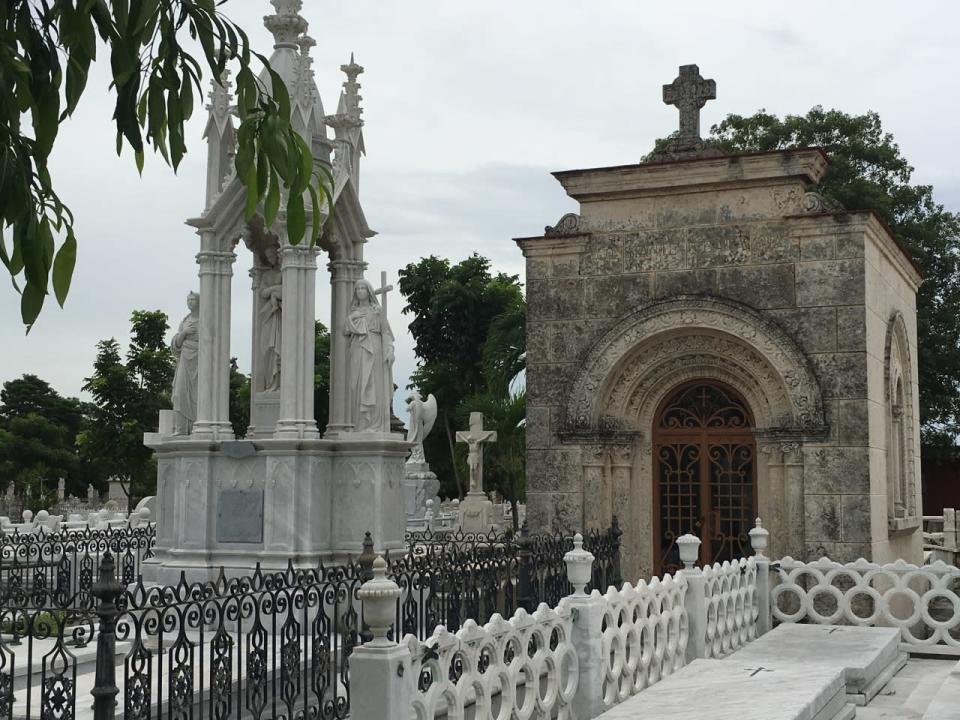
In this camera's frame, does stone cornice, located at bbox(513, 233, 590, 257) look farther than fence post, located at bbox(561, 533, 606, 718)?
Yes

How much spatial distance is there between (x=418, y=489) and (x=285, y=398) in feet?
57.3

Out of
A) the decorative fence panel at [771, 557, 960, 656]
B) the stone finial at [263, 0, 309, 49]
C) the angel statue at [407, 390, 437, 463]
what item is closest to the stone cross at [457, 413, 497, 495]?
the angel statue at [407, 390, 437, 463]

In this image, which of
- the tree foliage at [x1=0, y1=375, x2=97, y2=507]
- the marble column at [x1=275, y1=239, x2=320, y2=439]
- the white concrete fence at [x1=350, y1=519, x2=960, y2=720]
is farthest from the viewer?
the tree foliage at [x1=0, y1=375, x2=97, y2=507]

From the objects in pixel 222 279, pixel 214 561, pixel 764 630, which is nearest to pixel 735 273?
pixel 764 630

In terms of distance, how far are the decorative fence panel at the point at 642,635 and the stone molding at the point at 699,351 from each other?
417cm

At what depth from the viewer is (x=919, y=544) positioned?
16203 millimetres

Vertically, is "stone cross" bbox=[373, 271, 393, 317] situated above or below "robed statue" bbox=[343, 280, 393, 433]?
above

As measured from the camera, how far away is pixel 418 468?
1179 inches

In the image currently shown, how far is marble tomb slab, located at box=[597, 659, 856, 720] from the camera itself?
7.48 metres

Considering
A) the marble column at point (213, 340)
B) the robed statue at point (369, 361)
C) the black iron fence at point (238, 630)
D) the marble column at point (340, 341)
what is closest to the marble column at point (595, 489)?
the black iron fence at point (238, 630)

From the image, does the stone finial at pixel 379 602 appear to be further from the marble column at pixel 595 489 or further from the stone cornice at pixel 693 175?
the stone cornice at pixel 693 175

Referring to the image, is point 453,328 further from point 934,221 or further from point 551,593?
point 551,593

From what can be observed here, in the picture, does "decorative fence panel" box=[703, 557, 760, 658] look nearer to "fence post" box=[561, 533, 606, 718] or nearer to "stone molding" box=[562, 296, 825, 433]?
"stone molding" box=[562, 296, 825, 433]

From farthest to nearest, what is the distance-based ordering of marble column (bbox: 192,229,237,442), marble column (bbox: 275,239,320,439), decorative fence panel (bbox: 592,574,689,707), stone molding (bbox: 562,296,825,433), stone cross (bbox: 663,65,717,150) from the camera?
1. stone cross (bbox: 663,65,717,150)
2. stone molding (bbox: 562,296,825,433)
3. marble column (bbox: 192,229,237,442)
4. marble column (bbox: 275,239,320,439)
5. decorative fence panel (bbox: 592,574,689,707)
